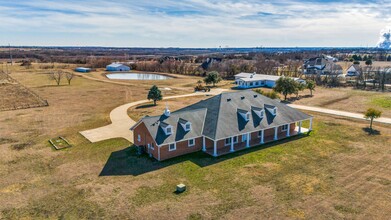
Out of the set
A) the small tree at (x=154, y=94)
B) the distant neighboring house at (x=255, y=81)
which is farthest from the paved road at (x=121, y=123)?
the distant neighboring house at (x=255, y=81)

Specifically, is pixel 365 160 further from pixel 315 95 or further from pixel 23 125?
pixel 23 125

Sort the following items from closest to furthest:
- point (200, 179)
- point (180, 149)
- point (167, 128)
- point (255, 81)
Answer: point (200, 179) → point (167, 128) → point (180, 149) → point (255, 81)

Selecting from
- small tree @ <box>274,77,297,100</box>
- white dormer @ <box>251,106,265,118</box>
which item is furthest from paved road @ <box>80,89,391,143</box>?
white dormer @ <box>251,106,265,118</box>

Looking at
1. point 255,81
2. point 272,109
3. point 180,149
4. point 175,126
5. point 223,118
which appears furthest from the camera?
point 255,81

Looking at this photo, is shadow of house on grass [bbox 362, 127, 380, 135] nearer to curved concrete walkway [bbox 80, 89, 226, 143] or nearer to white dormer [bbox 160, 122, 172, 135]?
white dormer [bbox 160, 122, 172, 135]

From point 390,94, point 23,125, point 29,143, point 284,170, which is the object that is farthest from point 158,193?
point 390,94

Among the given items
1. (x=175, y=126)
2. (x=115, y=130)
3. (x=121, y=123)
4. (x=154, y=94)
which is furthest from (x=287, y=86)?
(x=115, y=130)

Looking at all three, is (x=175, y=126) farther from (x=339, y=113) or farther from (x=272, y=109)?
(x=339, y=113)

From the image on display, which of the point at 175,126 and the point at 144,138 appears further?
the point at 144,138
